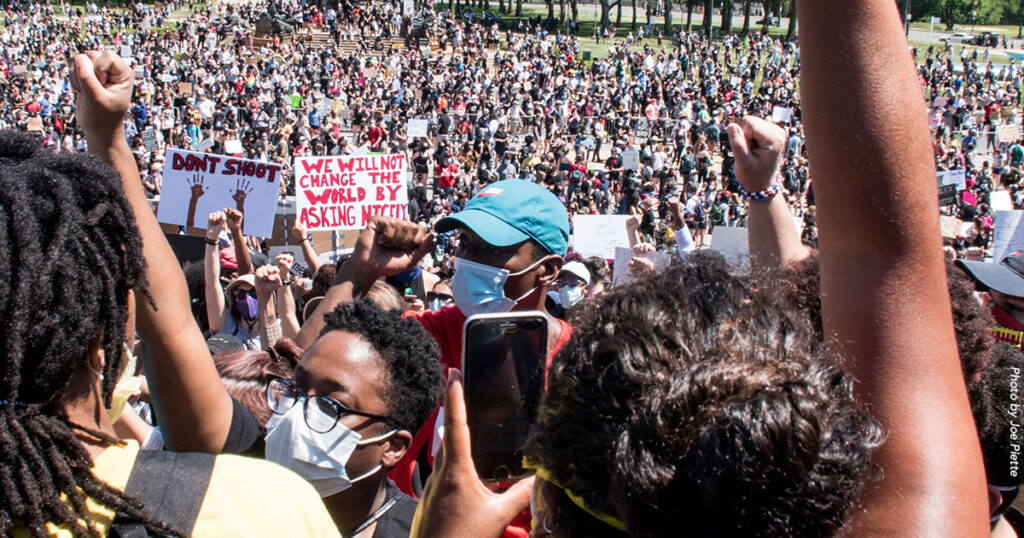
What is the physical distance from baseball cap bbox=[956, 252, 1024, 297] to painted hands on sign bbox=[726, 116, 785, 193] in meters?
2.00

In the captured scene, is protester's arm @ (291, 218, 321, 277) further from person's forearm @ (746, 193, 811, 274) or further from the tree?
the tree

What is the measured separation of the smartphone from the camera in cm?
154

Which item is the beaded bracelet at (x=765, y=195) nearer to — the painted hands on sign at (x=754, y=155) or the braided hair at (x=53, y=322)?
the painted hands on sign at (x=754, y=155)

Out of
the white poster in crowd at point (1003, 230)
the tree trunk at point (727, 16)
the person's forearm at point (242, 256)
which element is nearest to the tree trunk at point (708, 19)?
the tree trunk at point (727, 16)

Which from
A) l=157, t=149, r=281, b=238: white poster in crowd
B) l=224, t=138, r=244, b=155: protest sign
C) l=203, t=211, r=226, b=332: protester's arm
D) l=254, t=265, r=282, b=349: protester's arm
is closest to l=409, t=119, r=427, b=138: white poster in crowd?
l=224, t=138, r=244, b=155: protest sign

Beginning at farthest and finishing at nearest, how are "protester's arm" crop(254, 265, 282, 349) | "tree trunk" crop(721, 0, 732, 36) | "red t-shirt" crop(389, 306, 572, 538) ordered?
"tree trunk" crop(721, 0, 732, 36) < "protester's arm" crop(254, 265, 282, 349) < "red t-shirt" crop(389, 306, 572, 538)

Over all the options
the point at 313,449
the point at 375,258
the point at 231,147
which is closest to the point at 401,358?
the point at 313,449

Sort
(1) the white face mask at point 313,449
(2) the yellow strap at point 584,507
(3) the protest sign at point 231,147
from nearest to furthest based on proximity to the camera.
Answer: (2) the yellow strap at point 584,507 → (1) the white face mask at point 313,449 → (3) the protest sign at point 231,147

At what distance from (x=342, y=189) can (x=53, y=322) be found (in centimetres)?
626

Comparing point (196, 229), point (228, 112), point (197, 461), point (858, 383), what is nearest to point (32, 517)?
point (197, 461)

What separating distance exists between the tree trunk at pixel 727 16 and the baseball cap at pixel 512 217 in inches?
2608

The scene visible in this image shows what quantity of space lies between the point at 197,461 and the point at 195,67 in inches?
1659

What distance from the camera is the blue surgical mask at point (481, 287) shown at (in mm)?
2865

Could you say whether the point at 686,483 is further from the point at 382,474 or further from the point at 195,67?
the point at 195,67
